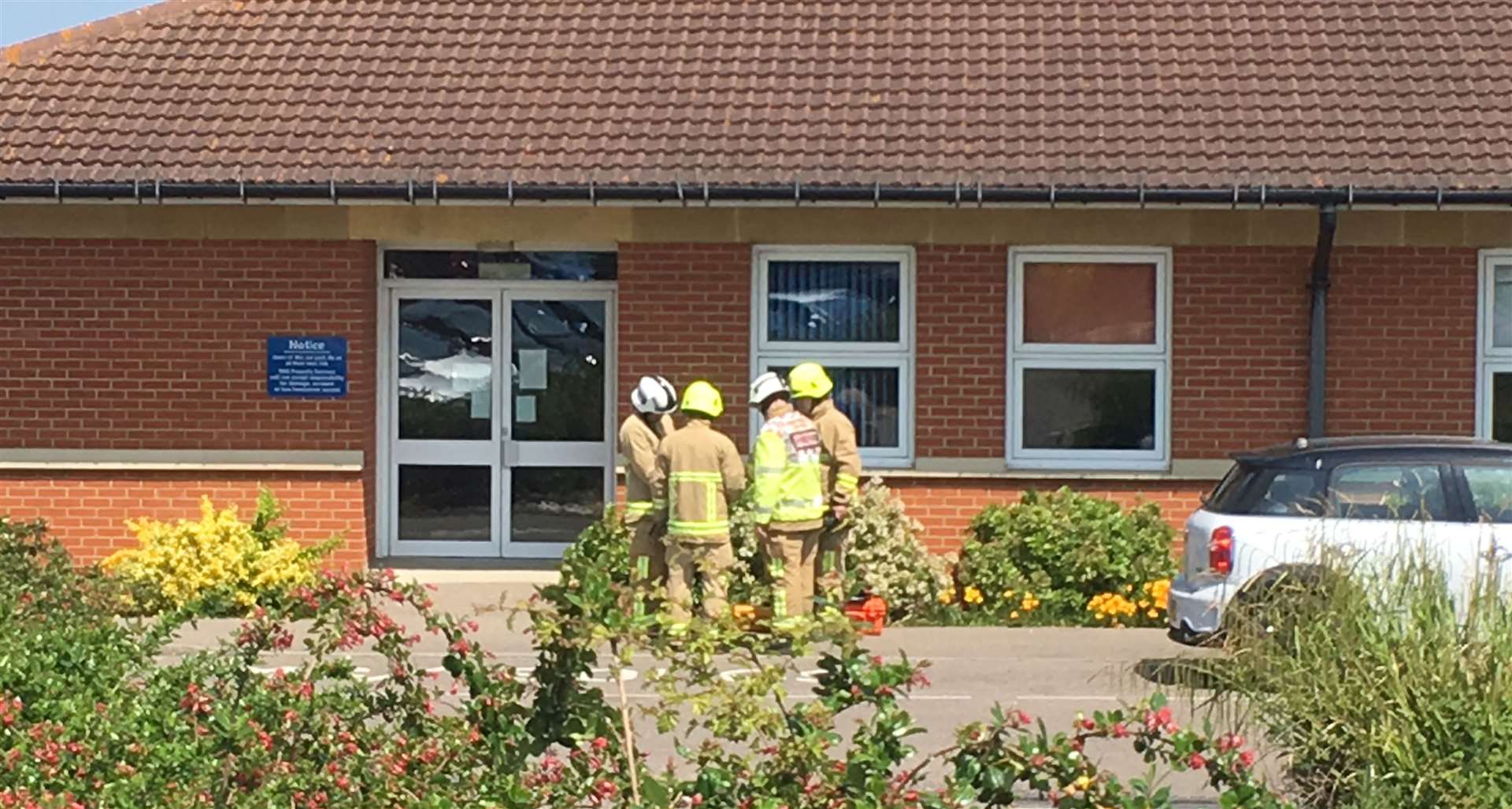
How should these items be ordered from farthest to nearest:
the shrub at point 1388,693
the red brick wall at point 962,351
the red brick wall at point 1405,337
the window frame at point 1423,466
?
the red brick wall at point 962,351 < the red brick wall at point 1405,337 < the window frame at point 1423,466 < the shrub at point 1388,693

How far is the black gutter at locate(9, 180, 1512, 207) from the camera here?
15.3 metres

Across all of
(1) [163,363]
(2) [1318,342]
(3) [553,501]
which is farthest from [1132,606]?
(1) [163,363]

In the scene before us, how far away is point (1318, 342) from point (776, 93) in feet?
14.4

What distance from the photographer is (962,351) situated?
53.1 feet

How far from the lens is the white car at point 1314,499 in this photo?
1189 centimetres

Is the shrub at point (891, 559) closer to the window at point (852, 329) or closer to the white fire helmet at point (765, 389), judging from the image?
the window at point (852, 329)

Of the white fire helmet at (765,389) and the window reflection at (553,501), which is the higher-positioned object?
the white fire helmet at (765,389)

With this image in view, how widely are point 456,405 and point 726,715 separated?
11.4 meters

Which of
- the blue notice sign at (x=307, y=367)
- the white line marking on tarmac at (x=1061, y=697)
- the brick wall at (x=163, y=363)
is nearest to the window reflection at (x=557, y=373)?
the brick wall at (x=163, y=363)

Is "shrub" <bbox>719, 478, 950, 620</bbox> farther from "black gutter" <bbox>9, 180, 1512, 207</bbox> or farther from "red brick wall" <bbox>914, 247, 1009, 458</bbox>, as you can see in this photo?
"black gutter" <bbox>9, 180, 1512, 207</bbox>

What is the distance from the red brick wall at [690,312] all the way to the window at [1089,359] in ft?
6.47

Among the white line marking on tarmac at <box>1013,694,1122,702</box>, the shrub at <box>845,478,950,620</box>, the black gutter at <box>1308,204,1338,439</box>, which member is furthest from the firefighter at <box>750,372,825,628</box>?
the black gutter at <box>1308,204,1338,439</box>

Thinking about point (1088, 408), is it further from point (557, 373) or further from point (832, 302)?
point (557, 373)

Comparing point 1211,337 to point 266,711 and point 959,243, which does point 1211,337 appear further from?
point 266,711
